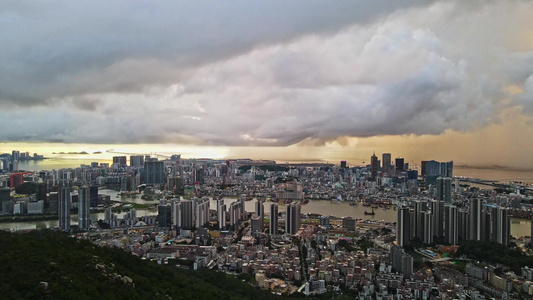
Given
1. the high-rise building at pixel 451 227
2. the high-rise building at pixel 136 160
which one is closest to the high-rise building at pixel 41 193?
the high-rise building at pixel 451 227

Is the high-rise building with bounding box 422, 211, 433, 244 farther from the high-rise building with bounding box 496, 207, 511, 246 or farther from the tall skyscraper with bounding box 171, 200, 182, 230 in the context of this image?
the tall skyscraper with bounding box 171, 200, 182, 230

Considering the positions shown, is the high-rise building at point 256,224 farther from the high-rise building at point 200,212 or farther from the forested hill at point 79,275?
the forested hill at point 79,275

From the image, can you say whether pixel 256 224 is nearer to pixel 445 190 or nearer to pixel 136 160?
pixel 445 190

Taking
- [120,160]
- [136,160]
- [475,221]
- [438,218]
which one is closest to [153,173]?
[136,160]

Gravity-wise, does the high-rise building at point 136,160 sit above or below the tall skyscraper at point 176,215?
above

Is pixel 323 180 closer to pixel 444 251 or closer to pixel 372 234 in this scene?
pixel 372 234

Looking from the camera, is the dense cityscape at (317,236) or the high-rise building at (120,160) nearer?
the dense cityscape at (317,236)

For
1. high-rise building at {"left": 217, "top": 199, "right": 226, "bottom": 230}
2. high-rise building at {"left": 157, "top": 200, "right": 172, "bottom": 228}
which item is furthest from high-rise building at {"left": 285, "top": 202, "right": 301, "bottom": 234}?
high-rise building at {"left": 157, "top": 200, "right": 172, "bottom": 228}
